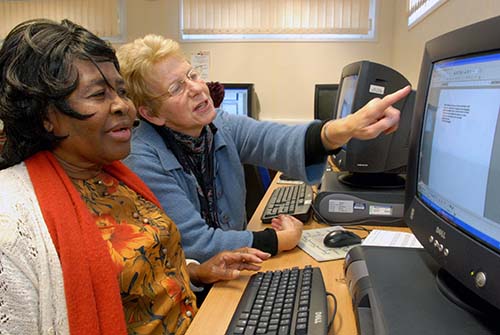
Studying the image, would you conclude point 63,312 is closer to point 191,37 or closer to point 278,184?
point 278,184

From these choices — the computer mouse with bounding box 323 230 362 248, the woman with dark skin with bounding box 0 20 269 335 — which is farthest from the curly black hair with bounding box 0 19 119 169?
the computer mouse with bounding box 323 230 362 248

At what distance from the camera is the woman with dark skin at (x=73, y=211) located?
72cm

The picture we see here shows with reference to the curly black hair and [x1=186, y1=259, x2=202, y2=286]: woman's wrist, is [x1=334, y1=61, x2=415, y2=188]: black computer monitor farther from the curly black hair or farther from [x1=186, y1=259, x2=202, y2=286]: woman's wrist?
the curly black hair

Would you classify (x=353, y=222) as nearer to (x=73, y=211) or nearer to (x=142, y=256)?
(x=142, y=256)

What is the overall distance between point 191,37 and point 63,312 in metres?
3.20

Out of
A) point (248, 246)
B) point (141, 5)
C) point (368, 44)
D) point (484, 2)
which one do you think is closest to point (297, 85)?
point (368, 44)

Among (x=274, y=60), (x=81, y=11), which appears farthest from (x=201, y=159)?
(x=81, y=11)

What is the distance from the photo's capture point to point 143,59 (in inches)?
48.9

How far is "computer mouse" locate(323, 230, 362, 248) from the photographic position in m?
1.16

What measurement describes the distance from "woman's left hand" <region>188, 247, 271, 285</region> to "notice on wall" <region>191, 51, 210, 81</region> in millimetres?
2783

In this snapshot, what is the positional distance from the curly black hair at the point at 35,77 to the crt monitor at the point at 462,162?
68 cm

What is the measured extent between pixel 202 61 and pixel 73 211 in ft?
9.82

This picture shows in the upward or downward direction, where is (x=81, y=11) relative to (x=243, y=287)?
upward

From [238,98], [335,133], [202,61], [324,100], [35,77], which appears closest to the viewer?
[35,77]
